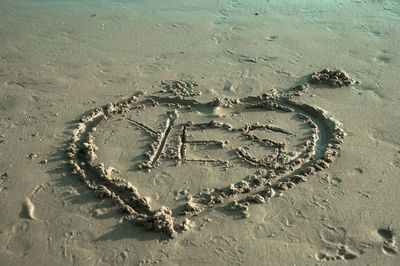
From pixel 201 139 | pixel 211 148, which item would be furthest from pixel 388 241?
pixel 201 139

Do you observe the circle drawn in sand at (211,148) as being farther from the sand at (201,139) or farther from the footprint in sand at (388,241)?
the footprint in sand at (388,241)

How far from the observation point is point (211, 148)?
3.29 meters

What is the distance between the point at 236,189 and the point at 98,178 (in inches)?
41.7

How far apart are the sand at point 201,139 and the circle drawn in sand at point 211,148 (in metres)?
0.01

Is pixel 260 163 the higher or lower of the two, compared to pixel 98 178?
higher

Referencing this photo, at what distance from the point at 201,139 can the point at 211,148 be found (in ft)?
0.47

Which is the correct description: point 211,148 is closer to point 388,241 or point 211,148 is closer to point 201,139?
point 201,139

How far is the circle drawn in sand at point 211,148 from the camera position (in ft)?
9.14

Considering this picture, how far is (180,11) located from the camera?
563 centimetres

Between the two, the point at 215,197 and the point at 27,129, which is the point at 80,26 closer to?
the point at 27,129

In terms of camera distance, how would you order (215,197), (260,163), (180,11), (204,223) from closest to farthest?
1. (204,223)
2. (215,197)
3. (260,163)
4. (180,11)

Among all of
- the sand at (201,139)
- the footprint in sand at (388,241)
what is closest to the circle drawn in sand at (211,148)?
the sand at (201,139)

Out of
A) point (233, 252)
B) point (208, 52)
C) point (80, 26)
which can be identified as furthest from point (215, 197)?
point (80, 26)

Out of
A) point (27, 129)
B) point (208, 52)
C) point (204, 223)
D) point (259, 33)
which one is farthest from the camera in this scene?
point (259, 33)
